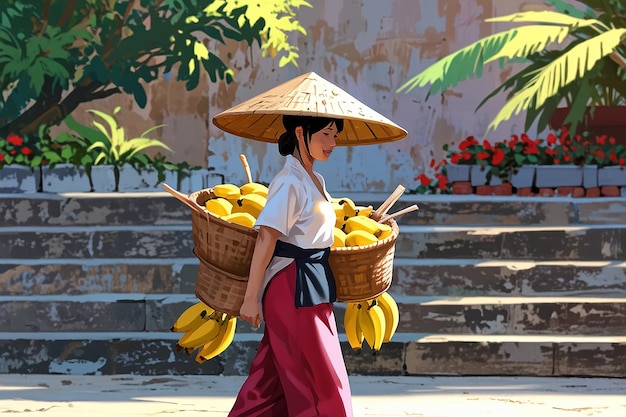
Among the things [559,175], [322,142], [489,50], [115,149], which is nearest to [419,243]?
[559,175]

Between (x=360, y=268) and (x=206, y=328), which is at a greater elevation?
(x=360, y=268)

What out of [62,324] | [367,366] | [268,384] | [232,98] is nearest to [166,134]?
[232,98]

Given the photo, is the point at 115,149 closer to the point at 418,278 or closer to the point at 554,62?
the point at 418,278

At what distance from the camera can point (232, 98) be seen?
442 inches

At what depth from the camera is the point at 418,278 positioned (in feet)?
25.2

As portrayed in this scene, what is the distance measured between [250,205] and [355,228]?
0.44 meters

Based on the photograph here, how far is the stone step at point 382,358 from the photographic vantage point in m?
6.91

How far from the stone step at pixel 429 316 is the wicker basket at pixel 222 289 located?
3.16 m

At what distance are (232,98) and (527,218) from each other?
156 inches

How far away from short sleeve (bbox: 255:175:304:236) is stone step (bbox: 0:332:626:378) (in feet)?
10.3

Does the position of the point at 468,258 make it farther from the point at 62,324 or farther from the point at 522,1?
the point at 522,1

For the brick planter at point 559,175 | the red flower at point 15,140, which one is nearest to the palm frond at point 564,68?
the brick planter at point 559,175

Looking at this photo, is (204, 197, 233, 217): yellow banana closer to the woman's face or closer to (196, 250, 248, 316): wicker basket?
(196, 250, 248, 316): wicker basket

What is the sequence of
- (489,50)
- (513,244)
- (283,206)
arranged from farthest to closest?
(489,50) → (513,244) → (283,206)
